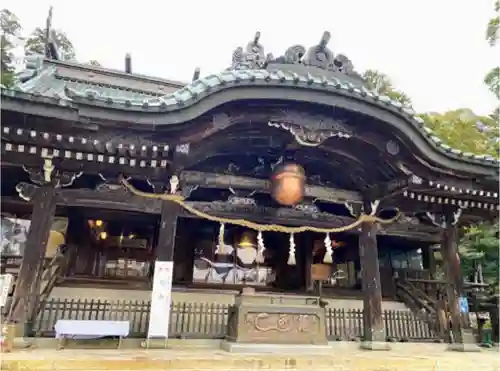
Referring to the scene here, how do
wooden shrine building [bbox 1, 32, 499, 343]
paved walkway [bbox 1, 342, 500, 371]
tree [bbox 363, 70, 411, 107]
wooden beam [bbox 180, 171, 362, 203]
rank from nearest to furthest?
paved walkway [bbox 1, 342, 500, 371] < wooden shrine building [bbox 1, 32, 499, 343] < wooden beam [bbox 180, 171, 362, 203] < tree [bbox 363, 70, 411, 107]

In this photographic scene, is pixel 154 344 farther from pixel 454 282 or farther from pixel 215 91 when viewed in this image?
pixel 454 282

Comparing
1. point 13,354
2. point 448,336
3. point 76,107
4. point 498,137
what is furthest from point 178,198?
point 498,137

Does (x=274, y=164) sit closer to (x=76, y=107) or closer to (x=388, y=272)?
(x=76, y=107)

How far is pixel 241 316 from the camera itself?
647cm

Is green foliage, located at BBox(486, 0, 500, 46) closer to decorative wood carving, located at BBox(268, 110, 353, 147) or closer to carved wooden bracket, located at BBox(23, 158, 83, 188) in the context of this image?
decorative wood carving, located at BBox(268, 110, 353, 147)

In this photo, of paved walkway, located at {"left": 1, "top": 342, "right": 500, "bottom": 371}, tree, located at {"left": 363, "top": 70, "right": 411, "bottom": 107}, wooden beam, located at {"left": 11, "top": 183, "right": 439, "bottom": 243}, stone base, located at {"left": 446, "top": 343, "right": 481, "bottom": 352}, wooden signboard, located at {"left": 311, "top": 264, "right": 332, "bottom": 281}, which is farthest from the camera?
tree, located at {"left": 363, "top": 70, "right": 411, "bottom": 107}

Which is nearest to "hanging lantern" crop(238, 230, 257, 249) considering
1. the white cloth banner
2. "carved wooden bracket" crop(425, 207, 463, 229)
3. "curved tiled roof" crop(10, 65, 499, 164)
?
the white cloth banner

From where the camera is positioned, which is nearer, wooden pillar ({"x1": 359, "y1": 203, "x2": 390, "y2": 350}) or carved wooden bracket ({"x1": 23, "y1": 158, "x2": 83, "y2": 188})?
carved wooden bracket ({"x1": 23, "y1": 158, "x2": 83, "y2": 188})

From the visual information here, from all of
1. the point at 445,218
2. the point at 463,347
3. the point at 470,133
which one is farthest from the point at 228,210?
the point at 470,133

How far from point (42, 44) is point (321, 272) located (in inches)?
849

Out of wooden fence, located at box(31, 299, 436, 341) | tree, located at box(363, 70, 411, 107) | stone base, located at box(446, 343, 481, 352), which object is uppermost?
tree, located at box(363, 70, 411, 107)

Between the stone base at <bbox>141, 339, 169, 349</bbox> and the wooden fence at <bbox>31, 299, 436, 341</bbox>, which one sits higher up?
the wooden fence at <bbox>31, 299, 436, 341</bbox>

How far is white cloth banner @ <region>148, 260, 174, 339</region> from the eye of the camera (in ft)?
21.3

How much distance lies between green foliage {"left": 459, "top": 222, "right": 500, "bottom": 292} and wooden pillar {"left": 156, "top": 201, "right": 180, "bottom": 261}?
1148cm
